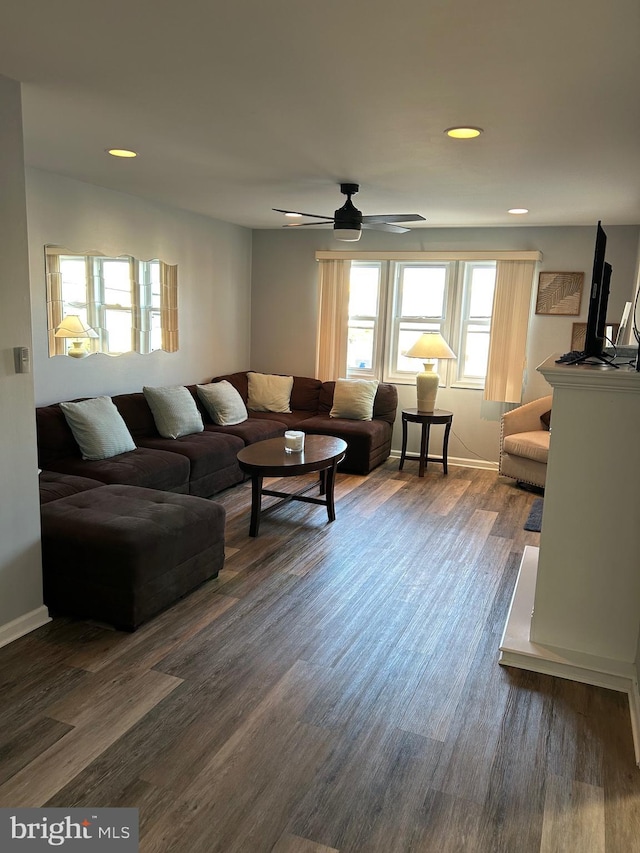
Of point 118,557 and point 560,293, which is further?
point 560,293

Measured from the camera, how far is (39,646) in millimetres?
2783

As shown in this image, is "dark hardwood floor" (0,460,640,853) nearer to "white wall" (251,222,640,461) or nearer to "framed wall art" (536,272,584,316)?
"white wall" (251,222,640,461)

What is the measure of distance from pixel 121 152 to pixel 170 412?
2.14 metres

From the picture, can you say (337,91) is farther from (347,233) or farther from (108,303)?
(108,303)

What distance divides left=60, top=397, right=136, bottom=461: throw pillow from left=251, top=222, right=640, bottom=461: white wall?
2.94 m

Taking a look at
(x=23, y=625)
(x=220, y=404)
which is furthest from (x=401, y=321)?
(x=23, y=625)

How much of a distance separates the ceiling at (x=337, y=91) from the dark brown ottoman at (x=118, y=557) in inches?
75.3

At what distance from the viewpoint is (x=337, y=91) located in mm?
2449

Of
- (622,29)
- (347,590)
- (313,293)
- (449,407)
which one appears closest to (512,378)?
(449,407)

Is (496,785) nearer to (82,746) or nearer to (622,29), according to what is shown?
(82,746)

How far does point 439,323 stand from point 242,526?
10.7ft
